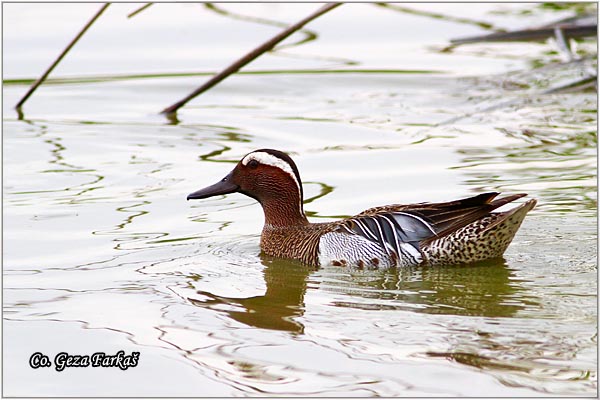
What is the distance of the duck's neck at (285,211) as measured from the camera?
352 inches

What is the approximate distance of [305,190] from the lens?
10148 mm

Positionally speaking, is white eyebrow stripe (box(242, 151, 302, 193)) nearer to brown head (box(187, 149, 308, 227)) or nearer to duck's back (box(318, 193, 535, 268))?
brown head (box(187, 149, 308, 227))

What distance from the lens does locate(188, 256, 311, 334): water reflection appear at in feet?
23.5

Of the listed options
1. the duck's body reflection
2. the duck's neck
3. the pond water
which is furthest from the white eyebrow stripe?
the duck's body reflection

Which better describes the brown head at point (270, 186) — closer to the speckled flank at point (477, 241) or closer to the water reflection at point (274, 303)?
the water reflection at point (274, 303)

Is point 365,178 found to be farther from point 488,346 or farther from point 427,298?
point 488,346

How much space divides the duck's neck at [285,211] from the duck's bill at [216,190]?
10.9 inches

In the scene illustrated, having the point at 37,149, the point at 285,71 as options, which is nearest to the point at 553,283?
the point at 37,149

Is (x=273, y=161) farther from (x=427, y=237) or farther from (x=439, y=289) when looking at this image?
(x=439, y=289)

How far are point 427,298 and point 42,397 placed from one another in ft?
7.91

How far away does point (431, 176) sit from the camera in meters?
10.2

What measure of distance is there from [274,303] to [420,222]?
127 cm

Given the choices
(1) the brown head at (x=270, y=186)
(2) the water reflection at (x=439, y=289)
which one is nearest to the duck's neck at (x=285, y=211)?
(1) the brown head at (x=270, y=186)

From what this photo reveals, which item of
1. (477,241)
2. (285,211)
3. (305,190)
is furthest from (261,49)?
(477,241)
